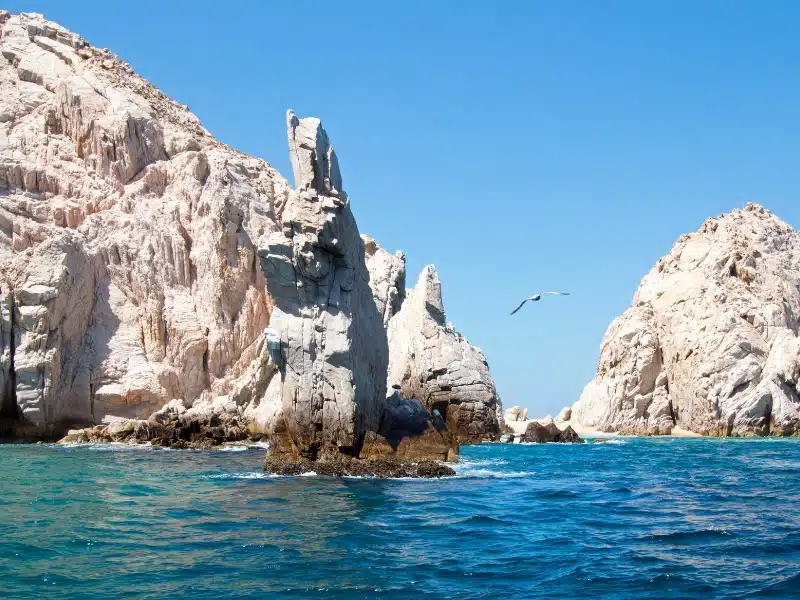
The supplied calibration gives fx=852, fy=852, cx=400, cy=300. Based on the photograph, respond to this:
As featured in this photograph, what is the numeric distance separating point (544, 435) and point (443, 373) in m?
9.07

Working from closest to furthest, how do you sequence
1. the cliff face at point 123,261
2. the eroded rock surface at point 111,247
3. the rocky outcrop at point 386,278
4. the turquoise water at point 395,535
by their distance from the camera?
the turquoise water at point 395,535 → the cliff face at point 123,261 → the eroded rock surface at point 111,247 → the rocky outcrop at point 386,278

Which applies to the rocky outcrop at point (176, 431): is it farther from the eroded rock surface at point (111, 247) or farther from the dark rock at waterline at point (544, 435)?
the dark rock at waterline at point (544, 435)

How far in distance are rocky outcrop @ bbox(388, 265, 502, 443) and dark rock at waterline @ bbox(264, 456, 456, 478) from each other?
70.4 feet

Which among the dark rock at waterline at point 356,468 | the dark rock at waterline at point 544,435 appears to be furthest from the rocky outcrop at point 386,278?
the dark rock at waterline at point 356,468

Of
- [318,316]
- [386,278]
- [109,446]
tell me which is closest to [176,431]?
[109,446]

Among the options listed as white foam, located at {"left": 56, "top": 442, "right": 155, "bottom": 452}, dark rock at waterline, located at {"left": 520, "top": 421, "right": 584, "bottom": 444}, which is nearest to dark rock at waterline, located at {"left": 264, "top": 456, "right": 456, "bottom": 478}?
white foam, located at {"left": 56, "top": 442, "right": 155, "bottom": 452}

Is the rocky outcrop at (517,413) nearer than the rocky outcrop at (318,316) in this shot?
No

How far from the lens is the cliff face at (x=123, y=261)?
44.5 metres

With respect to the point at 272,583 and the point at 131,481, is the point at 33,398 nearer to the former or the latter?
the point at 131,481

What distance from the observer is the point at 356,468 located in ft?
80.0

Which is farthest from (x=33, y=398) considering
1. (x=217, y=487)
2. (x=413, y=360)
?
(x=217, y=487)

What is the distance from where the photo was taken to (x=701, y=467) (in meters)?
30.2

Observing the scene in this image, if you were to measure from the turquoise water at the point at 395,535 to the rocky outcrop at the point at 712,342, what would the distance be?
103 feet

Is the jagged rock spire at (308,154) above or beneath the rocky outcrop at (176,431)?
above
